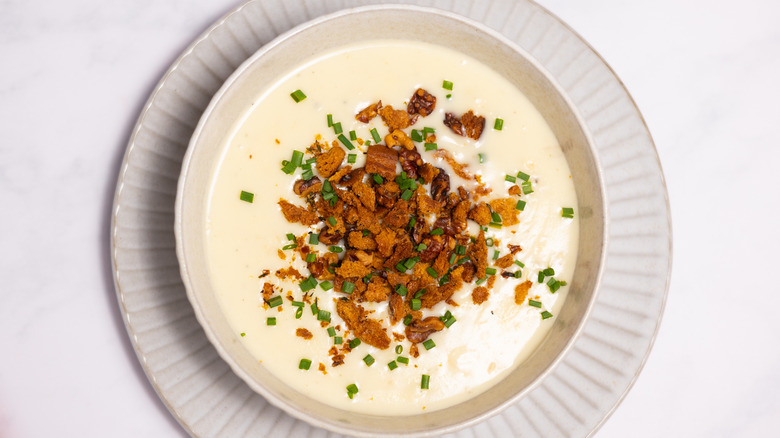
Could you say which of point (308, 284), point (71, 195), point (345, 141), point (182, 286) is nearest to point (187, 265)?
point (182, 286)

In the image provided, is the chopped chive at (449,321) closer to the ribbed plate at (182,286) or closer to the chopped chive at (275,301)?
the ribbed plate at (182,286)

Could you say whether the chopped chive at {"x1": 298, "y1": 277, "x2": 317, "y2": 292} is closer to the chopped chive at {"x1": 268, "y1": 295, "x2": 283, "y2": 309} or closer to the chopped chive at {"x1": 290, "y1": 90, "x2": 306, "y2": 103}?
the chopped chive at {"x1": 268, "y1": 295, "x2": 283, "y2": 309}

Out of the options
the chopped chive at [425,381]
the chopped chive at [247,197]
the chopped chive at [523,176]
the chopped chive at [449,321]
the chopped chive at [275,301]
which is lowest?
the chopped chive at [425,381]

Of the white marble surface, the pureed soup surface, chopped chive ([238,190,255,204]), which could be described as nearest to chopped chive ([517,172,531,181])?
the pureed soup surface

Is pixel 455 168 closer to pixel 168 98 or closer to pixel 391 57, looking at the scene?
pixel 391 57

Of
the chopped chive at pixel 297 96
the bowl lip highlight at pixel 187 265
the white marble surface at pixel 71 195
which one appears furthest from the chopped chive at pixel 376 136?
the white marble surface at pixel 71 195

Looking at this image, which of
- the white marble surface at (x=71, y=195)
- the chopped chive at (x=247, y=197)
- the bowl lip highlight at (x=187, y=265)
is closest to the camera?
the bowl lip highlight at (x=187, y=265)

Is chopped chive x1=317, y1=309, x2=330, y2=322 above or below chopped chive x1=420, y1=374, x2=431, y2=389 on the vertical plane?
above

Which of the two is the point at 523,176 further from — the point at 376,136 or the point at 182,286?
the point at 182,286
